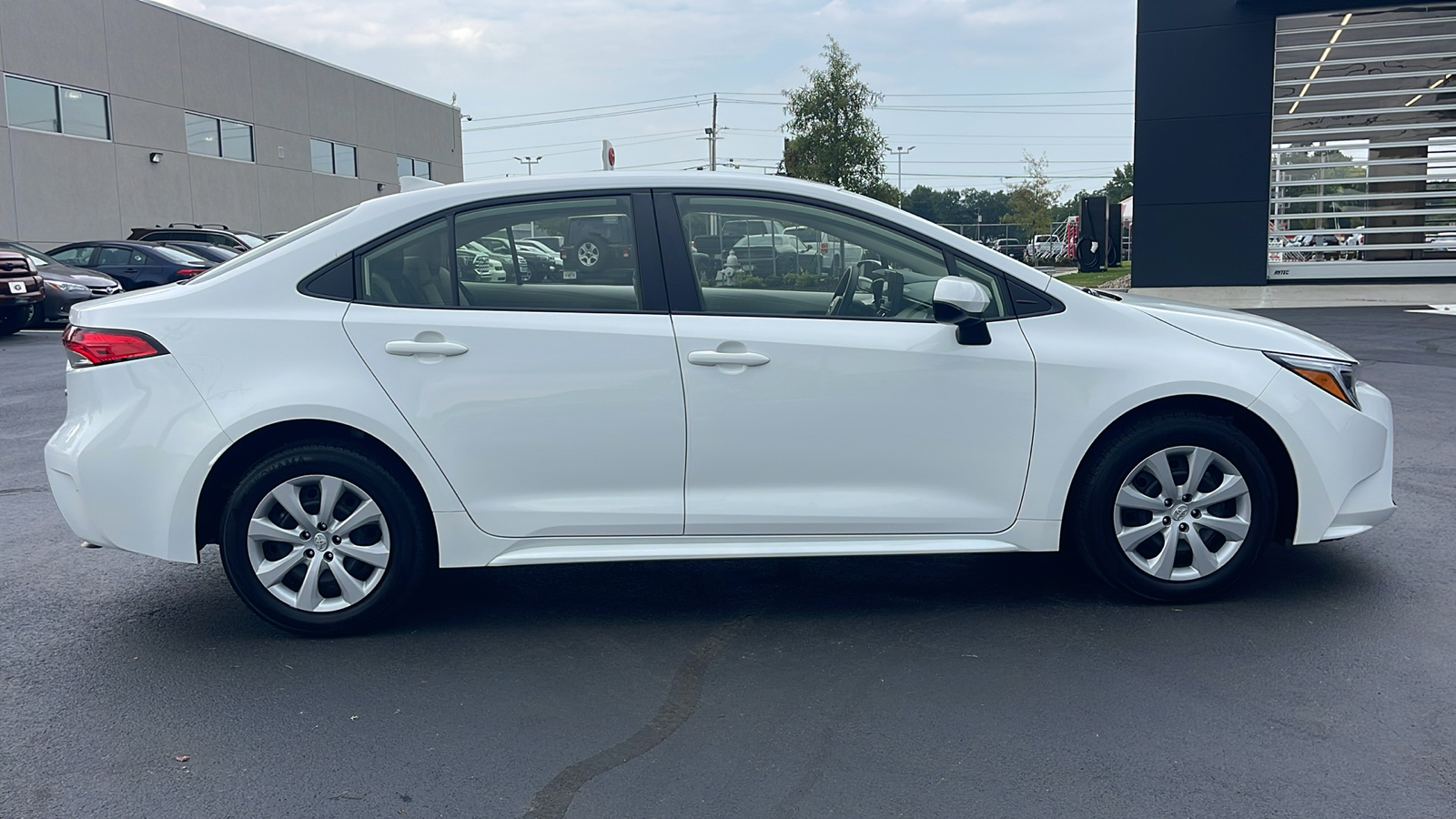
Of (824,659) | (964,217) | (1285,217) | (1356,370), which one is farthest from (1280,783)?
(964,217)

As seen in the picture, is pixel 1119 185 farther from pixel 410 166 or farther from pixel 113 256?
pixel 113 256

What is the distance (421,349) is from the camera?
160 inches

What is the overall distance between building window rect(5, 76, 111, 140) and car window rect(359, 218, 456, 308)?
2820cm

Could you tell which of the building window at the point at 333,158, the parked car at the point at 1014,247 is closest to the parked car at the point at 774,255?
the building window at the point at 333,158

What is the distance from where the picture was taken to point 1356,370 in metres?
4.54

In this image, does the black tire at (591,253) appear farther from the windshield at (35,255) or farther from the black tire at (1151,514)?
the windshield at (35,255)

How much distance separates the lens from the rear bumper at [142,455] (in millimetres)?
4035

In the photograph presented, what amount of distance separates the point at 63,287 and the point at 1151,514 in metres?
18.2

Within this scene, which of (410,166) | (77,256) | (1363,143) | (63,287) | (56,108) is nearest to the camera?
(63,287)

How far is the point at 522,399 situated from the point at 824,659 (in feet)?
4.64

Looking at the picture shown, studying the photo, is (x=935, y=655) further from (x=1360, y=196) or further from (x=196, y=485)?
(x=1360, y=196)

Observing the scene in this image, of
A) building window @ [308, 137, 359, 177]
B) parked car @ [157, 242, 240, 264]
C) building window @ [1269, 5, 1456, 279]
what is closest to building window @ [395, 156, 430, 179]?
building window @ [308, 137, 359, 177]

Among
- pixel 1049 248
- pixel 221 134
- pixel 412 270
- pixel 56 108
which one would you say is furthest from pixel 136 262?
pixel 1049 248

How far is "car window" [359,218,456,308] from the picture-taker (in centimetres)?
418
